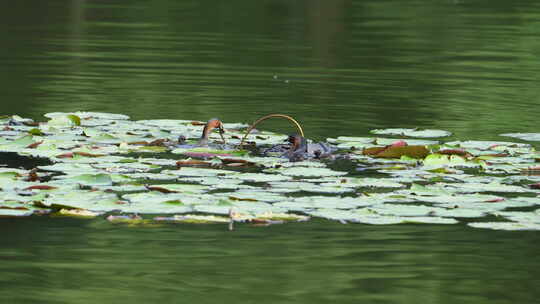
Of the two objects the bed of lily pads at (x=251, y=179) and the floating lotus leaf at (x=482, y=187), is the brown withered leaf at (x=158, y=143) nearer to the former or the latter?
the bed of lily pads at (x=251, y=179)

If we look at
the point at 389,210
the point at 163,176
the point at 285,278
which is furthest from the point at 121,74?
the point at 285,278

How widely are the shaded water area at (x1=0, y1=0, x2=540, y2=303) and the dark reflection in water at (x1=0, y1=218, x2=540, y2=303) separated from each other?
0.01 meters

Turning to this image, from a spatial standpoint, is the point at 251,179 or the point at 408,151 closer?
the point at 251,179

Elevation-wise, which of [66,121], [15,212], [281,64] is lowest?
[15,212]

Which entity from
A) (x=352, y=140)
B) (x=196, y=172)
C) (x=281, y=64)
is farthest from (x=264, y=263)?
(x=281, y=64)

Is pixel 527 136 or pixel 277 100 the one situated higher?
pixel 277 100

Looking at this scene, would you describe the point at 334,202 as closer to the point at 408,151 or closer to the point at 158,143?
the point at 408,151

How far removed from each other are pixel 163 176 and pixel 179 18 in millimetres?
15887

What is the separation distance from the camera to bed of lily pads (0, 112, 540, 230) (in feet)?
18.9

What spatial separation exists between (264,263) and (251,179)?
1432 mm

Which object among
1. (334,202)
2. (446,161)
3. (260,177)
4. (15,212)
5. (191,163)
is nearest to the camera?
(15,212)

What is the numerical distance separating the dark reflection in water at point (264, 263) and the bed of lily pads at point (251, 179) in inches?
4.8

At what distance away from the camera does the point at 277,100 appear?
10.9m

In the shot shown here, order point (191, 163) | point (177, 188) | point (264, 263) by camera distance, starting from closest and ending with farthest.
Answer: point (264, 263) → point (177, 188) → point (191, 163)
